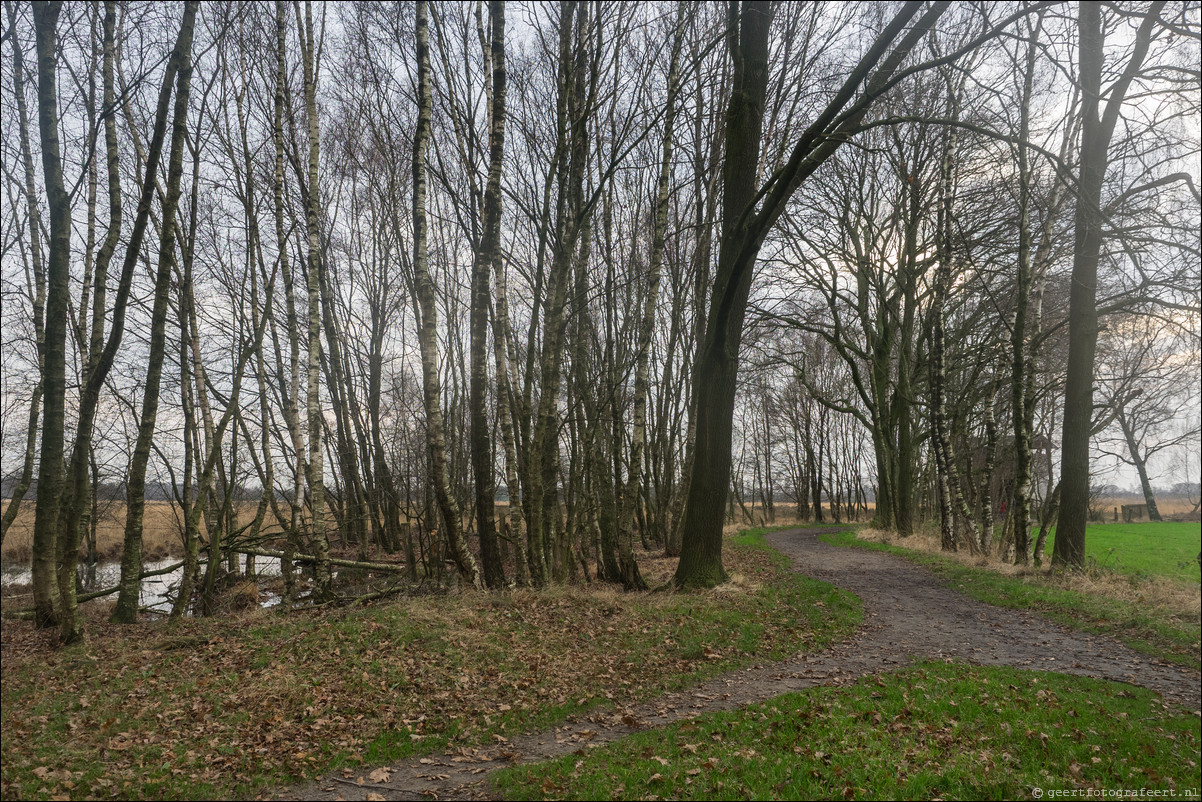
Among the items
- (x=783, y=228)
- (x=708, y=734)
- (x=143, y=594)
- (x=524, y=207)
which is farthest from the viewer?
(x=783, y=228)

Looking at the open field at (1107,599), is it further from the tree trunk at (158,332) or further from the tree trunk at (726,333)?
the tree trunk at (158,332)

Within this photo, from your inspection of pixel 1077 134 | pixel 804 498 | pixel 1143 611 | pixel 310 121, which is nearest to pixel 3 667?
pixel 310 121

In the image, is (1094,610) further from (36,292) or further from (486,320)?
(36,292)

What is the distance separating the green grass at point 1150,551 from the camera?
11.4 meters

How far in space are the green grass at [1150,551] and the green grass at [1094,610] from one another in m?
1.44

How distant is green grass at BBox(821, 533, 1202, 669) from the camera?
7535mm

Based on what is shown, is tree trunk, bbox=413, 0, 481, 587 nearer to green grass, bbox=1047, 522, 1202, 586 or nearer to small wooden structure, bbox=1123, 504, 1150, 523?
green grass, bbox=1047, 522, 1202, 586

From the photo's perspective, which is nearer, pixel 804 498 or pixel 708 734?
pixel 708 734

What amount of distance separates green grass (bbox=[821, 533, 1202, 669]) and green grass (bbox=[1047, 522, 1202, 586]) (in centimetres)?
144

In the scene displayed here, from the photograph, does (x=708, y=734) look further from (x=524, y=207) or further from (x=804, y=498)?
(x=804, y=498)

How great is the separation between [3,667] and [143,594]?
9.86 meters

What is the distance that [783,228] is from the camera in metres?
19.0

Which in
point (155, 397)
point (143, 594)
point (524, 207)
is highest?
point (524, 207)

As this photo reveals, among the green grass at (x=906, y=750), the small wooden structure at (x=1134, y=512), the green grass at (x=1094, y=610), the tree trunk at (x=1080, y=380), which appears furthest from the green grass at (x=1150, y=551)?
the small wooden structure at (x=1134, y=512)
